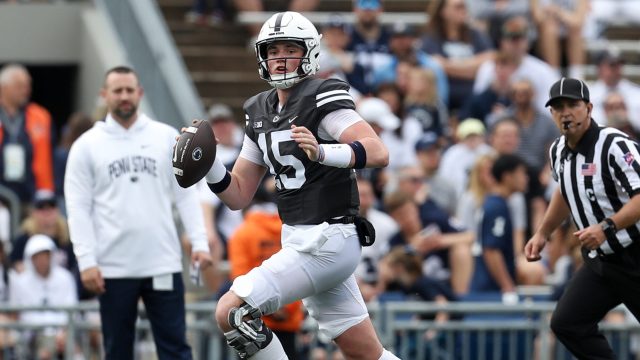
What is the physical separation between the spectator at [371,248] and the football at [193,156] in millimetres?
Result: 4496

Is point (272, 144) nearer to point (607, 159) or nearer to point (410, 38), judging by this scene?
point (607, 159)

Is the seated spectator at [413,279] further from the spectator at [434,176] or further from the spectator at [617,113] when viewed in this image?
the spectator at [617,113]

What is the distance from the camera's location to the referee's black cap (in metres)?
9.59

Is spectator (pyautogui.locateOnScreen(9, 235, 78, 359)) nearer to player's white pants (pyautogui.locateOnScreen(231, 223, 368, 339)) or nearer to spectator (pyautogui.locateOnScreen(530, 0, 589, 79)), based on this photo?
player's white pants (pyautogui.locateOnScreen(231, 223, 368, 339))

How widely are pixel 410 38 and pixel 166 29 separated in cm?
313

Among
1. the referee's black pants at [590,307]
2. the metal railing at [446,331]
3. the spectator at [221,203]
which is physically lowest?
the metal railing at [446,331]

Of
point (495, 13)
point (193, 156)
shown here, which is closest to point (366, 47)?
point (495, 13)

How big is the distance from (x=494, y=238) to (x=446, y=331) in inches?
49.6

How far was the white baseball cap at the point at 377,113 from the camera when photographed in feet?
49.7

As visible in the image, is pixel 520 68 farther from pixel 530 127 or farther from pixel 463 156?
pixel 463 156

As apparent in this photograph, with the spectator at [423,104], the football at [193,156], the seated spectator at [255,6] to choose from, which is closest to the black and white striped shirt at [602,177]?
the football at [193,156]

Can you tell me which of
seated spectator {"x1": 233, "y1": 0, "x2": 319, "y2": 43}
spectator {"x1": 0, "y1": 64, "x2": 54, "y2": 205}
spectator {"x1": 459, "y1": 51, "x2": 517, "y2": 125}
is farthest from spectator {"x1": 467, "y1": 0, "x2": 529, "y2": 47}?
spectator {"x1": 0, "y1": 64, "x2": 54, "y2": 205}

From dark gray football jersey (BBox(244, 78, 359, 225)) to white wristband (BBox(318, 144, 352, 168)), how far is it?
0.35 m

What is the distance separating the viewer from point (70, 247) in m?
14.3
